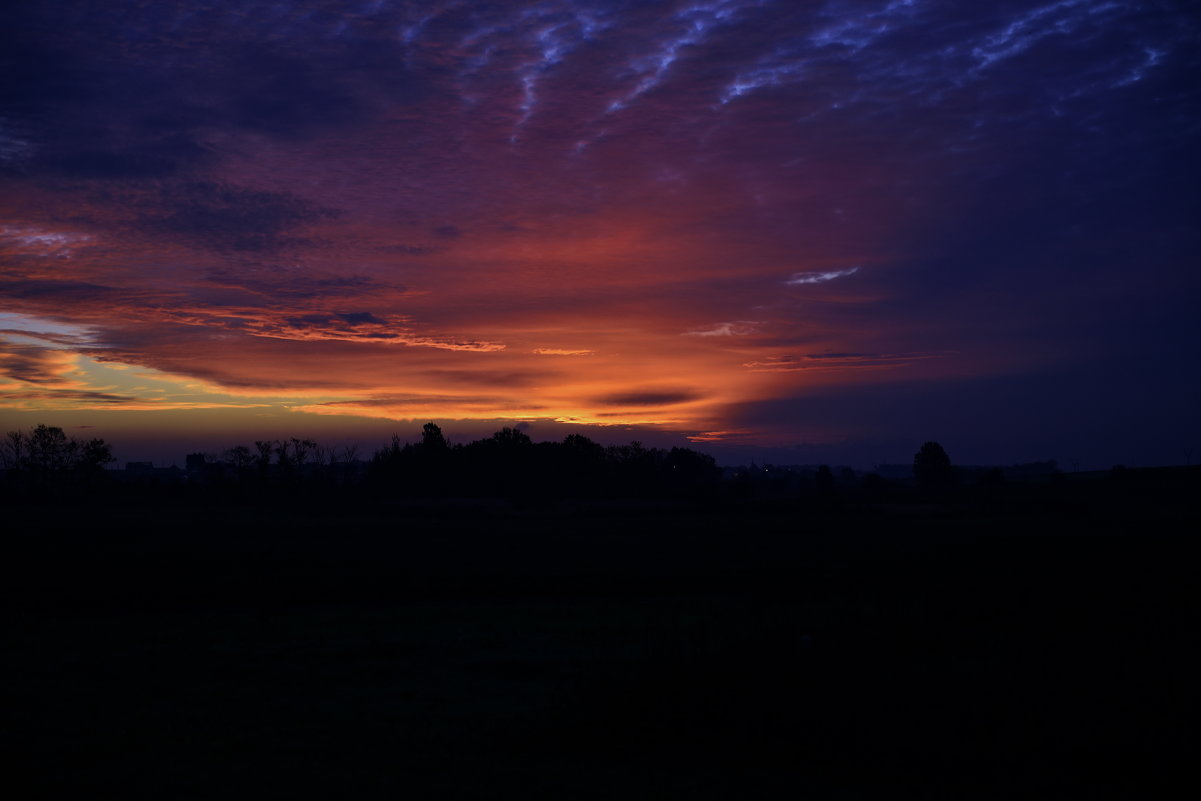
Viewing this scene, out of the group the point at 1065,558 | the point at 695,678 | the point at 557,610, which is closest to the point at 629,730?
the point at 695,678

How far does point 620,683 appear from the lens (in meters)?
13.1

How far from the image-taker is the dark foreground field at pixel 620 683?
388 inches

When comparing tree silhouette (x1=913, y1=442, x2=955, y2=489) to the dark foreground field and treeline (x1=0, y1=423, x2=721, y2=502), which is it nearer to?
treeline (x1=0, y1=423, x2=721, y2=502)

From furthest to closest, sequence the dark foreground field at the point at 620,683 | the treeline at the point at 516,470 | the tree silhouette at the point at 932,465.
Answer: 1. the tree silhouette at the point at 932,465
2. the treeline at the point at 516,470
3. the dark foreground field at the point at 620,683

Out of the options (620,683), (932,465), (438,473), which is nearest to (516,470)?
(438,473)

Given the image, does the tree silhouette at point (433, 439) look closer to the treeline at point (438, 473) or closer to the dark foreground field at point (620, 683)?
the treeline at point (438, 473)

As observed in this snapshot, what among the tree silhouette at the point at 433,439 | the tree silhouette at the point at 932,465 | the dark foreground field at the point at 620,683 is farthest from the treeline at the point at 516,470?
the dark foreground field at the point at 620,683

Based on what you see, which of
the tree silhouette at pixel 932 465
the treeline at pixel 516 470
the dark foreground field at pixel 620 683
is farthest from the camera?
the tree silhouette at pixel 932 465

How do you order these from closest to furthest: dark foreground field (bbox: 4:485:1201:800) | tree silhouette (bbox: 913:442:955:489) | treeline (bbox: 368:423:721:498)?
1. dark foreground field (bbox: 4:485:1201:800)
2. treeline (bbox: 368:423:721:498)
3. tree silhouette (bbox: 913:442:955:489)

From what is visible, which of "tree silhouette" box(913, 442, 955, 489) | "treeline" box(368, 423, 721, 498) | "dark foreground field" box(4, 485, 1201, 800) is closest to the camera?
"dark foreground field" box(4, 485, 1201, 800)

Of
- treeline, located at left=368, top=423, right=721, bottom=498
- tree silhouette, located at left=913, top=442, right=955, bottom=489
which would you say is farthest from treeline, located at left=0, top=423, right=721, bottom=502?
tree silhouette, located at left=913, top=442, right=955, bottom=489

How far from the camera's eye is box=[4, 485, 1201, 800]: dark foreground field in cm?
986

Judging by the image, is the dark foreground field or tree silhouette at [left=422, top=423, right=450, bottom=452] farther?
tree silhouette at [left=422, top=423, right=450, bottom=452]

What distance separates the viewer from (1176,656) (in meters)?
13.0
